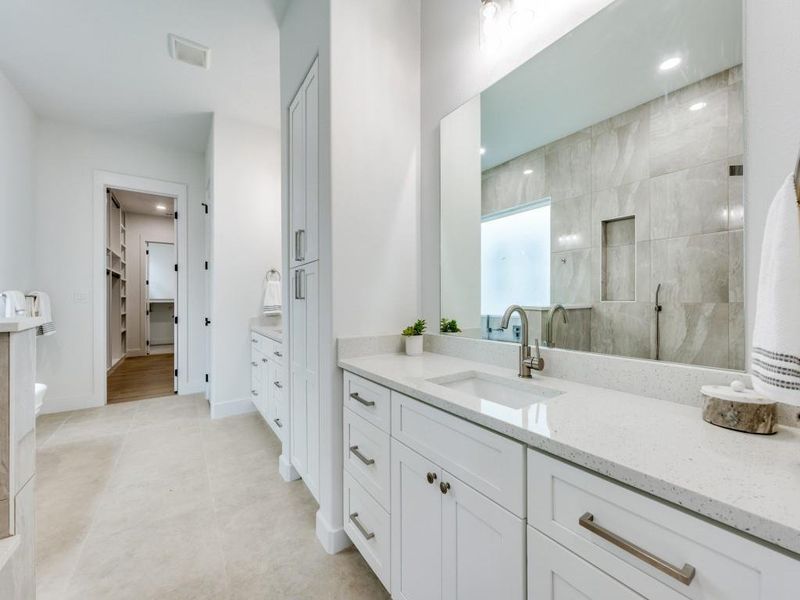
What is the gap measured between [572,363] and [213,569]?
1670 mm

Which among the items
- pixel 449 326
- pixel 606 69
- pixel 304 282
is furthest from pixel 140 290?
pixel 606 69

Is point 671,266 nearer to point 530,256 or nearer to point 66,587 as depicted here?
point 530,256

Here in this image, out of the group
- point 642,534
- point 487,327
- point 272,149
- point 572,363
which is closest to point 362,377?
point 487,327

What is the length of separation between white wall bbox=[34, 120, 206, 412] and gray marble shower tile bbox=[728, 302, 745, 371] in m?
4.83

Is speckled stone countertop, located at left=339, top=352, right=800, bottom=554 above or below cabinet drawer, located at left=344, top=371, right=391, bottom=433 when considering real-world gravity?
above

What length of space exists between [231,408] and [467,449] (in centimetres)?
310

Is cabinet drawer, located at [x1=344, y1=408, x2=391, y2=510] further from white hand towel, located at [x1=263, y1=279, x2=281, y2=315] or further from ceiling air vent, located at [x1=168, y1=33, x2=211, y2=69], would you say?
ceiling air vent, located at [x1=168, y1=33, x2=211, y2=69]

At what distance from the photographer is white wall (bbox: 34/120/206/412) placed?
3.34 meters

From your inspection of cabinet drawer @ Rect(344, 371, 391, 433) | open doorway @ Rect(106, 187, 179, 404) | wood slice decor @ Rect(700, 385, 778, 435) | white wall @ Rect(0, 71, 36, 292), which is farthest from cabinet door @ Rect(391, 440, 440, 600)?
open doorway @ Rect(106, 187, 179, 404)

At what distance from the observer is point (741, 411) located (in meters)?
0.70

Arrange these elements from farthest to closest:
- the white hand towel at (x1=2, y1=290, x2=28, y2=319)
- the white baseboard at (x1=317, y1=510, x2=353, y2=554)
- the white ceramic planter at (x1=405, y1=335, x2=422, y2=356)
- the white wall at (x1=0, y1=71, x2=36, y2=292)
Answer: the white wall at (x1=0, y1=71, x2=36, y2=292) < the white hand towel at (x1=2, y1=290, x2=28, y2=319) < the white ceramic planter at (x1=405, y1=335, x2=422, y2=356) < the white baseboard at (x1=317, y1=510, x2=353, y2=554)

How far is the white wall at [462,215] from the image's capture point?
1601 mm

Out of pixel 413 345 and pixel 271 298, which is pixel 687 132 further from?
pixel 271 298

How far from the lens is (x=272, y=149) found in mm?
3510
